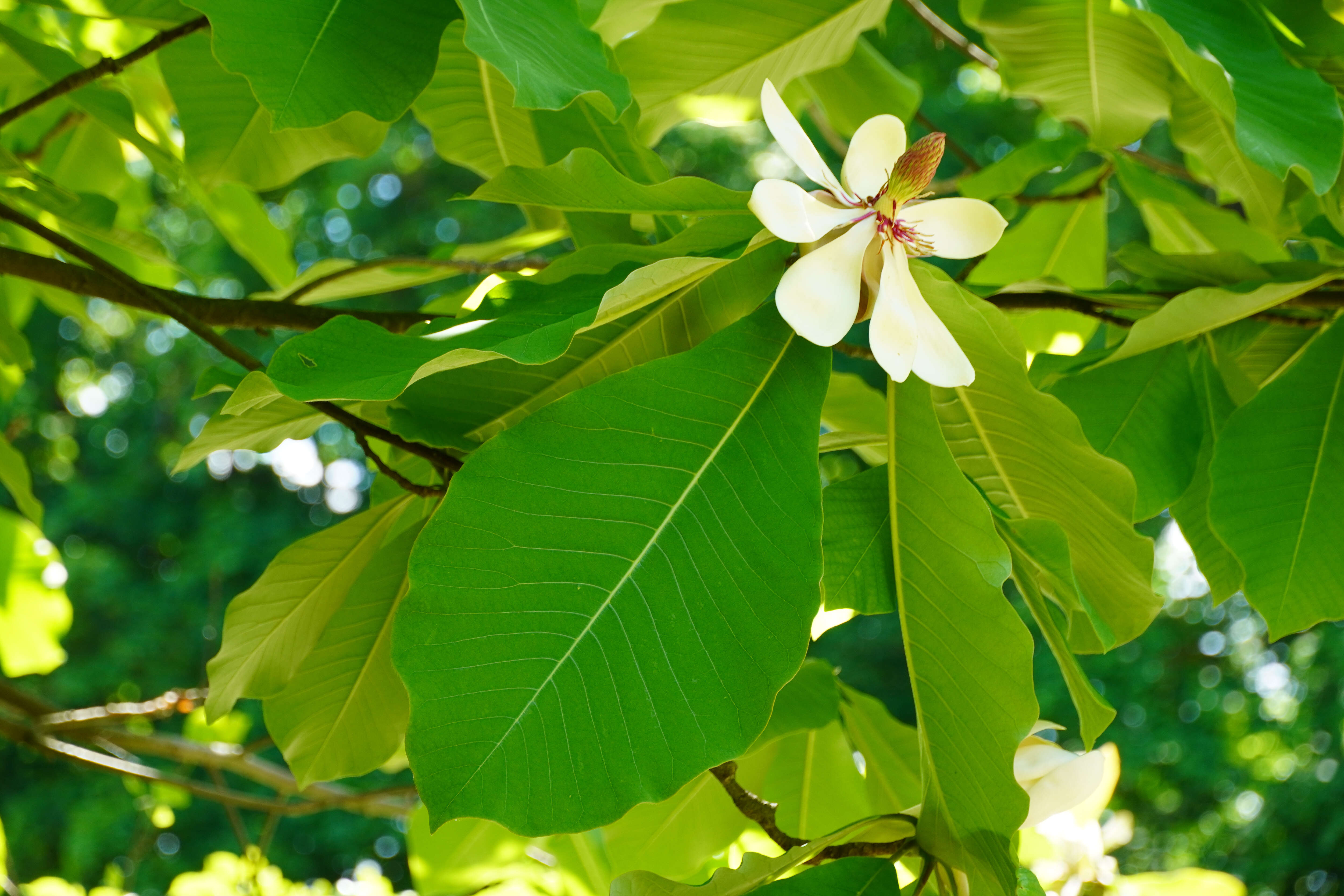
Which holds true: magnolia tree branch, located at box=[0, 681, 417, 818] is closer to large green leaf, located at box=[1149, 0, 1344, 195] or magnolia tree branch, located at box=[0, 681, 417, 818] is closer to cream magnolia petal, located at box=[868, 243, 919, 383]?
cream magnolia petal, located at box=[868, 243, 919, 383]

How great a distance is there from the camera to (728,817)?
0.72 meters

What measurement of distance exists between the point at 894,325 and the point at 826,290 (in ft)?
0.09

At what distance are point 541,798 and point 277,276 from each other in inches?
40.6

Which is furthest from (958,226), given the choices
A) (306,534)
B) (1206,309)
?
(306,534)

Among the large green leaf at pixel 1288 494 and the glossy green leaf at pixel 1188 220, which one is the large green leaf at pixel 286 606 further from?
the glossy green leaf at pixel 1188 220

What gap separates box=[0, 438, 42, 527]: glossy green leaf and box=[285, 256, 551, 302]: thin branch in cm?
26

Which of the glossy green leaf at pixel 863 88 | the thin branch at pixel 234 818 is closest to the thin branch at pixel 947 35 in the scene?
the glossy green leaf at pixel 863 88

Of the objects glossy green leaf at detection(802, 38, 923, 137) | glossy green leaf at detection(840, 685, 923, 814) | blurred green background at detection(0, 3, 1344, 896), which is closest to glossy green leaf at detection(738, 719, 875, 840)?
glossy green leaf at detection(840, 685, 923, 814)

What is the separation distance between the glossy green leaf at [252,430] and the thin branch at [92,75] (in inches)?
9.8

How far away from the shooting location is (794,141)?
39 centimetres

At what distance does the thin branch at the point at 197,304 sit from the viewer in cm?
60

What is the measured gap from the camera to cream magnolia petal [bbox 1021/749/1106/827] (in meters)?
0.48

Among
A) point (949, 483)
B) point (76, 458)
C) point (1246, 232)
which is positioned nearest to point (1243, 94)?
point (949, 483)

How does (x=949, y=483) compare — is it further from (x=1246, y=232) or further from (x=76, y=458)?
(x=76, y=458)
